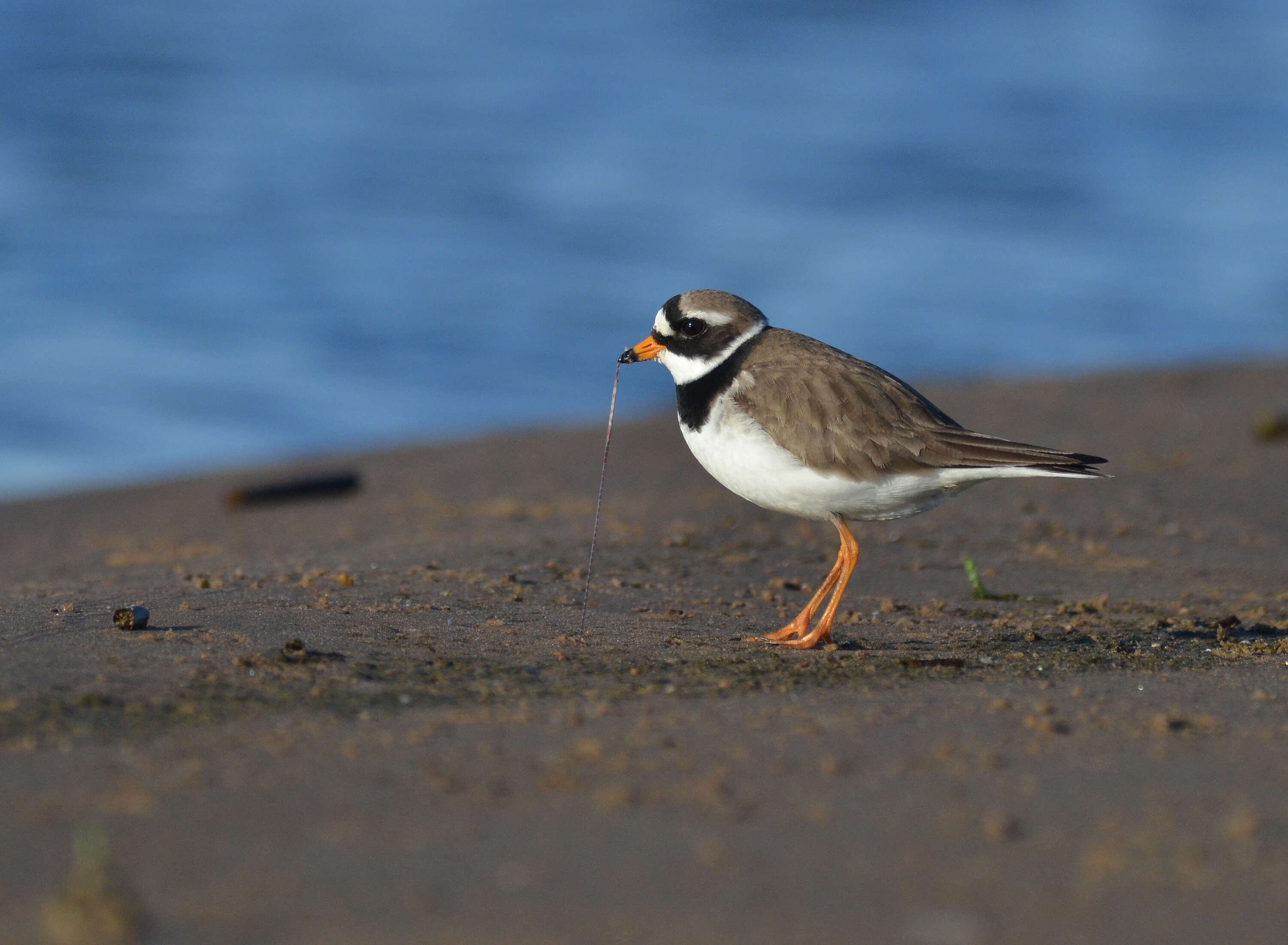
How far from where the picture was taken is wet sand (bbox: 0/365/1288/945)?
107 inches

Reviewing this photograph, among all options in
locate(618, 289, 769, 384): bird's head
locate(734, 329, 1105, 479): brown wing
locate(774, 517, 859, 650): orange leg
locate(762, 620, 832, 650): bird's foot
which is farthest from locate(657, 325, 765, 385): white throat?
locate(762, 620, 832, 650): bird's foot

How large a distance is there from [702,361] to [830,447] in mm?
800

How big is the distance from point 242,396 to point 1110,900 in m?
12.6

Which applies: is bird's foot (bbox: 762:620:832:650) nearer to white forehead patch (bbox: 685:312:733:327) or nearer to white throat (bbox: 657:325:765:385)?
white throat (bbox: 657:325:765:385)

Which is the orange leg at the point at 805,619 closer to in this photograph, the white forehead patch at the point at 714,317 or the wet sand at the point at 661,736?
the wet sand at the point at 661,736

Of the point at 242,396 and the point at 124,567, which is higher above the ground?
the point at 242,396

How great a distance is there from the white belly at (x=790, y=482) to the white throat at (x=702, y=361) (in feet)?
1.01

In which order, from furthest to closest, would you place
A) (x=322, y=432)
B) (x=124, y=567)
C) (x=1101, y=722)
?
(x=322, y=432) < (x=124, y=567) < (x=1101, y=722)

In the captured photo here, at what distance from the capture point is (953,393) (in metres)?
11.1

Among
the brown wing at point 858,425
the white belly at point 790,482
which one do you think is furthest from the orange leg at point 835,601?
the brown wing at point 858,425

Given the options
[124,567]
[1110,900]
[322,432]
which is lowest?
[1110,900]

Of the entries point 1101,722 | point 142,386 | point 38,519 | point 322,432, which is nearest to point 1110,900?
point 1101,722

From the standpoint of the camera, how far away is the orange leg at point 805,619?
5148 millimetres

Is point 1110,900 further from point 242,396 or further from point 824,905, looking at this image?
point 242,396
